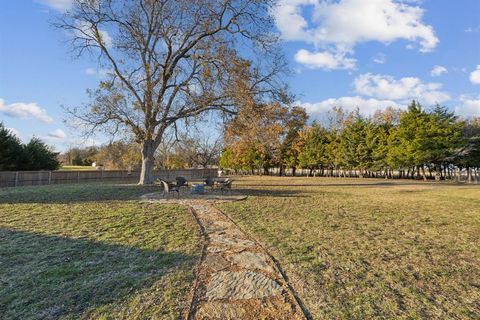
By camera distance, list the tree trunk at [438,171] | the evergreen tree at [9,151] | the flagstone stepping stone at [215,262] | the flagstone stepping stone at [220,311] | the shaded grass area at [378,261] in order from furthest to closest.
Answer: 1. the tree trunk at [438,171]
2. the evergreen tree at [9,151]
3. the flagstone stepping stone at [215,262]
4. the shaded grass area at [378,261]
5. the flagstone stepping stone at [220,311]

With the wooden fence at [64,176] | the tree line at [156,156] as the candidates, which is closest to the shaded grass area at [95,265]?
the wooden fence at [64,176]

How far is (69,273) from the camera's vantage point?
12.5 feet

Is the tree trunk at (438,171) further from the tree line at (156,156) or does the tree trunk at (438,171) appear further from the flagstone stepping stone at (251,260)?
the flagstone stepping stone at (251,260)

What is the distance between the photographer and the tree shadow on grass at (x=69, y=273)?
2984mm

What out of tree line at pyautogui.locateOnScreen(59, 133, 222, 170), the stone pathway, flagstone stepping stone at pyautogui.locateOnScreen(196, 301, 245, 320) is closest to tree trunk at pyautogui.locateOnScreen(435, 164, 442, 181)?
tree line at pyautogui.locateOnScreen(59, 133, 222, 170)

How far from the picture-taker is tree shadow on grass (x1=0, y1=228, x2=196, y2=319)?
2.98 m

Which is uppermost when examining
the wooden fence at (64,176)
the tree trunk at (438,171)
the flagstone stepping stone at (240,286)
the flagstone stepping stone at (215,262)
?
the tree trunk at (438,171)

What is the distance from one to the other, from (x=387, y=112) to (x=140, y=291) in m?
48.7

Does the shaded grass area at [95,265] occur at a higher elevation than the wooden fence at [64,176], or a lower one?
lower

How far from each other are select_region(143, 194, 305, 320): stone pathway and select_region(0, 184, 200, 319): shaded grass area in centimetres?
21

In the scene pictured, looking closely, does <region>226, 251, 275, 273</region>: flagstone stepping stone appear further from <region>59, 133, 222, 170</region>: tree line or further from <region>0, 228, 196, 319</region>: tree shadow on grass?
<region>59, 133, 222, 170</region>: tree line

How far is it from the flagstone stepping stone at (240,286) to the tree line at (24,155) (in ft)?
75.9

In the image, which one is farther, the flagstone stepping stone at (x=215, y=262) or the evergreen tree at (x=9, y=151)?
the evergreen tree at (x=9, y=151)

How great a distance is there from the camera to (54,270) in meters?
3.89
